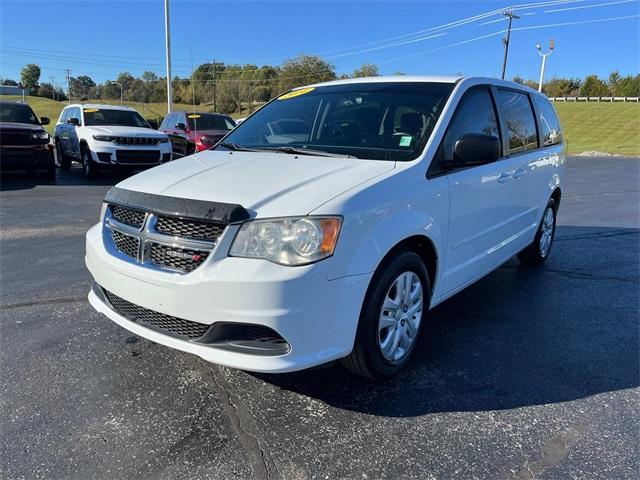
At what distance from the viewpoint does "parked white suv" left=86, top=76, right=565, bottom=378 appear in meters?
2.46

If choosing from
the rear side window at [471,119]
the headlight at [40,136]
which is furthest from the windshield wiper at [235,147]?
the headlight at [40,136]

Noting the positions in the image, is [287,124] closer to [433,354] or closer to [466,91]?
[466,91]

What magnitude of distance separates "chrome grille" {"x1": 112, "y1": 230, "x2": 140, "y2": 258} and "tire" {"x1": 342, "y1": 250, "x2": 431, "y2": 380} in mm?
1333

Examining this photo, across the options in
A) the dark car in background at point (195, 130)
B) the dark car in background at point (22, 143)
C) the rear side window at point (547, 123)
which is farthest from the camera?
the dark car in background at point (195, 130)

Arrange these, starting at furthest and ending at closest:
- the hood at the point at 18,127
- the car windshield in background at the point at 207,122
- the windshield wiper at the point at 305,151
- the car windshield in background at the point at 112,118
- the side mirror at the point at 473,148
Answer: the car windshield in background at the point at 207,122 → the car windshield in background at the point at 112,118 → the hood at the point at 18,127 → the windshield wiper at the point at 305,151 → the side mirror at the point at 473,148

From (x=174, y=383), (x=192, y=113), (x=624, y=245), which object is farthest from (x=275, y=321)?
(x=192, y=113)

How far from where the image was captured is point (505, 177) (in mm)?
4109

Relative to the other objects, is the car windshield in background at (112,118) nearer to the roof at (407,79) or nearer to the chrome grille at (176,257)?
the roof at (407,79)

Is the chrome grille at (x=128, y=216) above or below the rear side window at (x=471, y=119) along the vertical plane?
below

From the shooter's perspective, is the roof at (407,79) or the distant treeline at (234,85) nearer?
the roof at (407,79)

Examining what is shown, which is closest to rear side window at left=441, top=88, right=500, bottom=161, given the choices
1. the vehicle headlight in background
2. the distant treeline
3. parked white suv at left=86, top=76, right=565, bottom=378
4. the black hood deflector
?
parked white suv at left=86, top=76, right=565, bottom=378

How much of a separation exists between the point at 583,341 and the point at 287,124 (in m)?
2.85

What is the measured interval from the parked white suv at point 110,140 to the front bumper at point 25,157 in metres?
0.96

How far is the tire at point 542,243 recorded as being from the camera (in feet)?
18.2
